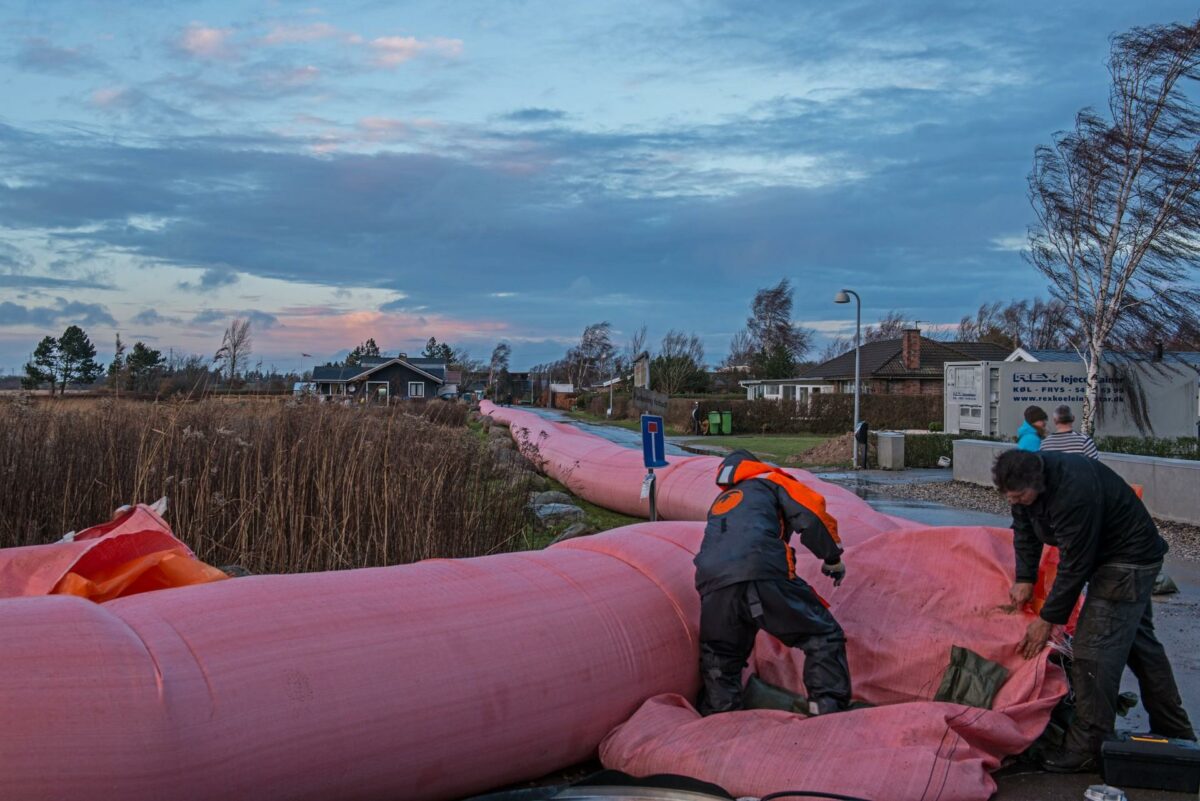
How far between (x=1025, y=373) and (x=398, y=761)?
84.4 feet

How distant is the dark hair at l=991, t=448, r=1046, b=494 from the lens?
492 centimetres

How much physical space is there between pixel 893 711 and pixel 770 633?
0.73 m

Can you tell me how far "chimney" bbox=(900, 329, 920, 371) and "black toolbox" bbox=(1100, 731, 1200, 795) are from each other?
161 feet

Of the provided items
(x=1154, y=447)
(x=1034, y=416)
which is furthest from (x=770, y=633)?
(x=1154, y=447)

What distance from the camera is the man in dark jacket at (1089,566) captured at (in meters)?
4.92

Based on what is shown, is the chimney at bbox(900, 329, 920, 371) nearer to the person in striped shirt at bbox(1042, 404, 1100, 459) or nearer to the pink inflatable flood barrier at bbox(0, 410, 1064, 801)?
the person in striped shirt at bbox(1042, 404, 1100, 459)

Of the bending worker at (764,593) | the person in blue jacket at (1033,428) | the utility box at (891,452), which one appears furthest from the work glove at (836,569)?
the utility box at (891,452)

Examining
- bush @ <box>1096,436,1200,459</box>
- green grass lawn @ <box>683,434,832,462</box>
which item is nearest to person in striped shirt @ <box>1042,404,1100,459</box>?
bush @ <box>1096,436,1200,459</box>

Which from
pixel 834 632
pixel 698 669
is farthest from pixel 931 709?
pixel 698 669

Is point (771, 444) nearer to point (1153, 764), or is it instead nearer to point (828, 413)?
point (828, 413)

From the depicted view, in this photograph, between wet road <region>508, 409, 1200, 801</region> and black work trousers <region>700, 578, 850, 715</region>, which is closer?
wet road <region>508, 409, 1200, 801</region>

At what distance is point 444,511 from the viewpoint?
814cm

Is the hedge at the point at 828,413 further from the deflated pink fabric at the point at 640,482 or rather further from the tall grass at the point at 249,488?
the tall grass at the point at 249,488

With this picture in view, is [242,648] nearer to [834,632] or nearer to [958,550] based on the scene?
[834,632]
